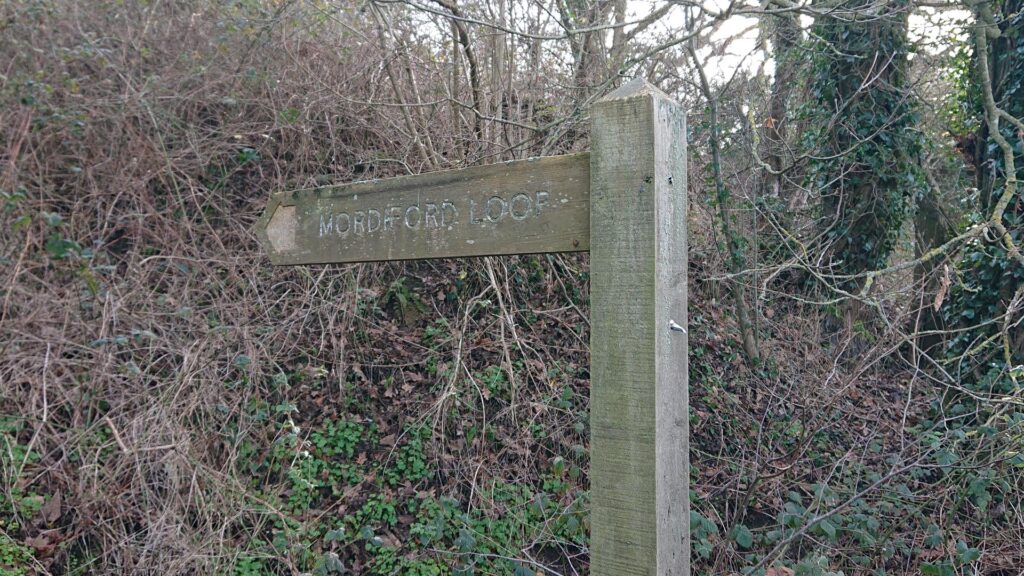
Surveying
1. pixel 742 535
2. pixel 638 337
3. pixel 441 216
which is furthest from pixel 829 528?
pixel 441 216

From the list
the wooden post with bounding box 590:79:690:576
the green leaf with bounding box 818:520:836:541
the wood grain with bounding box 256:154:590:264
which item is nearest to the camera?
the wooden post with bounding box 590:79:690:576

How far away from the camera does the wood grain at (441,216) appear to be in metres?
1.97

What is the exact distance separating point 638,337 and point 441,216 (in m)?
0.78

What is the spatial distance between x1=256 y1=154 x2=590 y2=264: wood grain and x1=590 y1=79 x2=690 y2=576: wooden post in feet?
0.39

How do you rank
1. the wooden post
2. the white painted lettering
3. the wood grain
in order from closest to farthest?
the wooden post, the wood grain, the white painted lettering

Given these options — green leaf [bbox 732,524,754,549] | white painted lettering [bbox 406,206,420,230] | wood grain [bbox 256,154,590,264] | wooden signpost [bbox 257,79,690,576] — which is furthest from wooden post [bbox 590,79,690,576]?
green leaf [bbox 732,524,754,549]

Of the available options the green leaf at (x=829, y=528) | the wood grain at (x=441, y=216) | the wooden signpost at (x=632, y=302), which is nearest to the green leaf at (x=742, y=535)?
the green leaf at (x=829, y=528)

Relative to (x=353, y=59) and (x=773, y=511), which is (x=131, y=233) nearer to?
(x=353, y=59)

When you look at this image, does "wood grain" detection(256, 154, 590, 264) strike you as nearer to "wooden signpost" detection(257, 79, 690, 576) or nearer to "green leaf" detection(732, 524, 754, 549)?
"wooden signpost" detection(257, 79, 690, 576)

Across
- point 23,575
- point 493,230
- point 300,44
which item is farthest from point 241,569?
point 300,44

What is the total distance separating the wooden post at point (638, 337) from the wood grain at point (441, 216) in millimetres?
118

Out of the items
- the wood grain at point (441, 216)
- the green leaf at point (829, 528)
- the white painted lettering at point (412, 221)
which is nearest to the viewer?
the wood grain at point (441, 216)

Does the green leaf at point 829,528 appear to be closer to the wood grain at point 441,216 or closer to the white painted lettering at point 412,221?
the wood grain at point 441,216

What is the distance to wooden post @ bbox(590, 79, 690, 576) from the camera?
69.4 inches
